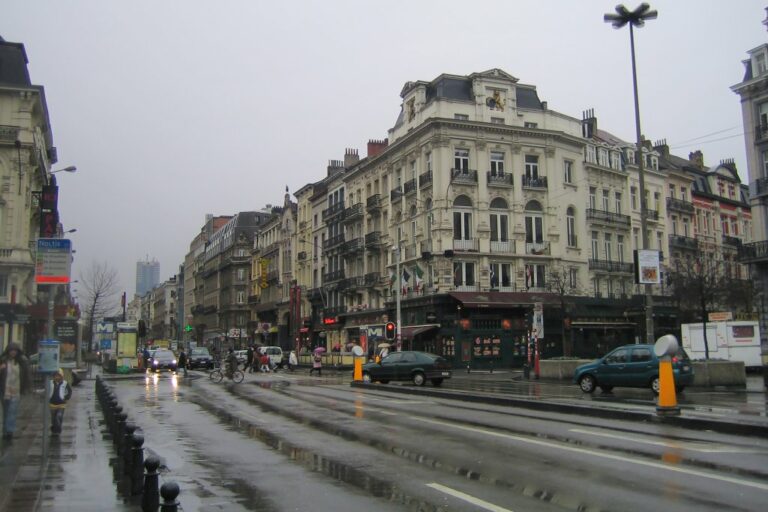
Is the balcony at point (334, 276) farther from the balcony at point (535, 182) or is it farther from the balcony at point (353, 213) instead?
the balcony at point (535, 182)

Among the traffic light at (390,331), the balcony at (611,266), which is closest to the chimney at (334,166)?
the balcony at (611,266)

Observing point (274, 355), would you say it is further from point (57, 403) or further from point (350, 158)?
point (57, 403)

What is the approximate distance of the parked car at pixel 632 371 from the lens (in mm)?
20906

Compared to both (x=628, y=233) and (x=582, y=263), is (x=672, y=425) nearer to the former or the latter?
(x=582, y=263)

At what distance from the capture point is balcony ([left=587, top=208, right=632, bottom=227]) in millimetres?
53184

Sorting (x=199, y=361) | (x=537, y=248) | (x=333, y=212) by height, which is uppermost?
(x=333, y=212)

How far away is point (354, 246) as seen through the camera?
193 feet

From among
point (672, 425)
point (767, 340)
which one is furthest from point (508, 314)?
point (672, 425)

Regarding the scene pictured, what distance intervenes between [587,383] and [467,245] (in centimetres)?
2461

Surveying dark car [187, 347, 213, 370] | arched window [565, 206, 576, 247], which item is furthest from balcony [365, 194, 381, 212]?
dark car [187, 347, 213, 370]

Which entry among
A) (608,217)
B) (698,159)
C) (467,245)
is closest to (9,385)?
(467,245)

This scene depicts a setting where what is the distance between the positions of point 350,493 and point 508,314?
Result: 39.8 meters

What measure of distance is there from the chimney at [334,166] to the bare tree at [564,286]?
2865cm

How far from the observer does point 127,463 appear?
8422 mm
